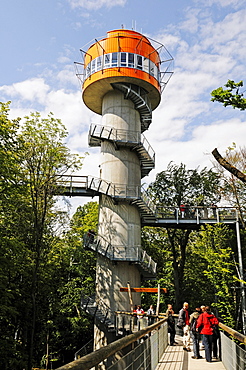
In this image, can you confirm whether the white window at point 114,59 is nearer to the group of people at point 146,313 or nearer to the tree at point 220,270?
the tree at point 220,270

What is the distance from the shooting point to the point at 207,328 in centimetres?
915

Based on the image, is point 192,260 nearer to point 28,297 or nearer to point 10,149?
point 28,297

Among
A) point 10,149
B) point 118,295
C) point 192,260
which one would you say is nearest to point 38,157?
point 10,149

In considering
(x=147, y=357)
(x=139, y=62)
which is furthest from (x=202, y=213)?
(x=147, y=357)

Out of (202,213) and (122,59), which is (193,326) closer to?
(202,213)

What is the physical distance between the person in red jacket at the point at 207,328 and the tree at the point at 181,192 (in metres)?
23.6

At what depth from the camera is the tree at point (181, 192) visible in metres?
33.3

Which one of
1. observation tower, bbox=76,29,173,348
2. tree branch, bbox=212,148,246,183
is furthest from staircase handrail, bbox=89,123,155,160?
tree branch, bbox=212,148,246,183

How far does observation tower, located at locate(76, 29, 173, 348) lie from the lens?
74.1 feet

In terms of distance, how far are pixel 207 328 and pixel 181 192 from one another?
82.9 ft

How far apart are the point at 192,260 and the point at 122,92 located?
19.9 meters

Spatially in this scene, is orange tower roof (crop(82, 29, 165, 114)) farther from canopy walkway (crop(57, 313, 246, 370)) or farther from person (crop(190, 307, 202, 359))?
canopy walkway (crop(57, 313, 246, 370))

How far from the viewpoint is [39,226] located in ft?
60.7

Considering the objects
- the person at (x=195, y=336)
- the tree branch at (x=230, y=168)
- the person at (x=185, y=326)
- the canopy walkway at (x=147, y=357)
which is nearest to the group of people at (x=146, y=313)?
the person at (x=185, y=326)
